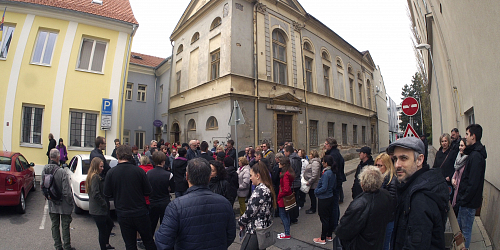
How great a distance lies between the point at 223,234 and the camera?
251 centimetres

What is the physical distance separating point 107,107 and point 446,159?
45.7 feet

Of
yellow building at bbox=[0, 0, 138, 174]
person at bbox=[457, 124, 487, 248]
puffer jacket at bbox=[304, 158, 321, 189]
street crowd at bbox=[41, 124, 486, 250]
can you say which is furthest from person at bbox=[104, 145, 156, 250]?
yellow building at bbox=[0, 0, 138, 174]

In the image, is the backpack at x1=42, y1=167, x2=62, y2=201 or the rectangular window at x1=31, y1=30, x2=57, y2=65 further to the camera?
the rectangular window at x1=31, y1=30, x2=57, y2=65

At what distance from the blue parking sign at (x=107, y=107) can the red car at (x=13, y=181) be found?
622cm

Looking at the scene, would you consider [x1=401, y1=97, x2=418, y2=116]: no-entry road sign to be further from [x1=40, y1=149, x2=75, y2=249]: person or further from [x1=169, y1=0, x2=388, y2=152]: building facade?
[x1=40, y1=149, x2=75, y2=249]: person

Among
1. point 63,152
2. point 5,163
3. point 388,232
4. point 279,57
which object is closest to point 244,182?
point 388,232

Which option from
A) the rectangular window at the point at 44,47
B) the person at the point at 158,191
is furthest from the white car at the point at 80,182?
the rectangular window at the point at 44,47

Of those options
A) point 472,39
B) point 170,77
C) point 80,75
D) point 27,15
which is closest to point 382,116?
point 170,77

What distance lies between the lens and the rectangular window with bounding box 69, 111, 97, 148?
12789 millimetres

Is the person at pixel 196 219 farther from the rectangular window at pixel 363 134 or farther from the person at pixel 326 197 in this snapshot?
the rectangular window at pixel 363 134

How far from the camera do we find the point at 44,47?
41.3 feet

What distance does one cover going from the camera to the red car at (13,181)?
20.2ft

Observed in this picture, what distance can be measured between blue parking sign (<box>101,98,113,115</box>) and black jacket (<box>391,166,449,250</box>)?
46.3 feet

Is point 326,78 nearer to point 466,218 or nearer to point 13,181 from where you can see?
point 466,218
